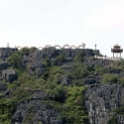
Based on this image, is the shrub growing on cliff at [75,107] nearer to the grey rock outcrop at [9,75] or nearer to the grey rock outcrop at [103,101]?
the grey rock outcrop at [103,101]

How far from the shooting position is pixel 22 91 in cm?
5069

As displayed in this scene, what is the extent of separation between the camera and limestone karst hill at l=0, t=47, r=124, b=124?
154ft

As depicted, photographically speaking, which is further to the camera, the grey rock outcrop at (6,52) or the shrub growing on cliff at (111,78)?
the grey rock outcrop at (6,52)

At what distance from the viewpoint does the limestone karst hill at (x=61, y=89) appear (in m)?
47.0

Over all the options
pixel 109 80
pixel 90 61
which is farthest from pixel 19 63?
pixel 109 80

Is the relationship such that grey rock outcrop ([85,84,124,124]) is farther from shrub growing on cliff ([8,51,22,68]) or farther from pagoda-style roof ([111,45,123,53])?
shrub growing on cliff ([8,51,22,68])

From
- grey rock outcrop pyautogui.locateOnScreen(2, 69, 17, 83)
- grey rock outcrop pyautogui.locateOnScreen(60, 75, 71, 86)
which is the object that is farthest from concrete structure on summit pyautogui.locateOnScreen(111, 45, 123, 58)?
grey rock outcrop pyautogui.locateOnScreen(2, 69, 17, 83)

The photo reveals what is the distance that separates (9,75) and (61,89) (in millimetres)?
7672

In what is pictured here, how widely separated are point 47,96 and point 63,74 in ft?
22.0

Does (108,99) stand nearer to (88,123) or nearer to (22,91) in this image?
(88,123)

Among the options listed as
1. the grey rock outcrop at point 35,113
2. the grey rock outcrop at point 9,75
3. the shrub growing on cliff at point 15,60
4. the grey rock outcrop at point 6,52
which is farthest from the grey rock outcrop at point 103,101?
the grey rock outcrop at point 6,52

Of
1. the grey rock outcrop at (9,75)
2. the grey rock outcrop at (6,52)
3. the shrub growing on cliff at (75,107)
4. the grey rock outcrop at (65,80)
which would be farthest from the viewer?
the grey rock outcrop at (6,52)

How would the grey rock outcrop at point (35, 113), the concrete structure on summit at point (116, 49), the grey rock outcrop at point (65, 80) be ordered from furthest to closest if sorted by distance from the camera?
the concrete structure on summit at point (116, 49) < the grey rock outcrop at point (65, 80) < the grey rock outcrop at point (35, 113)

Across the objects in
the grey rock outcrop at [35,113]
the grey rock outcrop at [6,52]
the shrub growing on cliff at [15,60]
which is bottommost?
the grey rock outcrop at [35,113]
